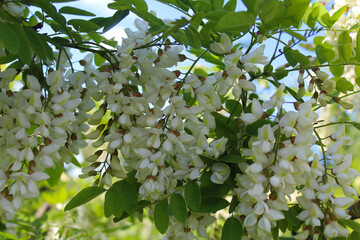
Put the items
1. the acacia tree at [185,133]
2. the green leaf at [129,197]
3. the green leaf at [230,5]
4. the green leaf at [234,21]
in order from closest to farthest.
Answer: the green leaf at [234,21], the acacia tree at [185,133], the green leaf at [129,197], the green leaf at [230,5]

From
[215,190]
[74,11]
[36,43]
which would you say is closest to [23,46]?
[36,43]

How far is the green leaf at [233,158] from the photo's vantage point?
0.73 metres

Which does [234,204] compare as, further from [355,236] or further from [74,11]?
[74,11]

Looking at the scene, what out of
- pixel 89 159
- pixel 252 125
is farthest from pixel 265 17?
pixel 89 159

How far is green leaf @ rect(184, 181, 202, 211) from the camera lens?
2.44 feet

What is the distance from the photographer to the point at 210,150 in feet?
2.49

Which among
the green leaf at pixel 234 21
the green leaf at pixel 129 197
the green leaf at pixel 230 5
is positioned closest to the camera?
the green leaf at pixel 234 21

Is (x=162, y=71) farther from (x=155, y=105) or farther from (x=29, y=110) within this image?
(x=29, y=110)

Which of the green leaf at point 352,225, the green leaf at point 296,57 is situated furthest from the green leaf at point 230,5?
the green leaf at point 352,225

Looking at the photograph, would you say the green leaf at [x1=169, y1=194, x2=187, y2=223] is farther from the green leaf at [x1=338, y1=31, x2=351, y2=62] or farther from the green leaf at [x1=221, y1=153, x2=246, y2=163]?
the green leaf at [x1=338, y1=31, x2=351, y2=62]

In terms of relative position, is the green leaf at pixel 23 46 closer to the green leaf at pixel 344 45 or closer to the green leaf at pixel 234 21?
the green leaf at pixel 234 21

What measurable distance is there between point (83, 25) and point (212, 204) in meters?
0.44

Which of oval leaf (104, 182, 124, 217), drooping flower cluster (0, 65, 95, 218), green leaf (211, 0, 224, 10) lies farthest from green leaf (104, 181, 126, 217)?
green leaf (211, 0, 224, 10)

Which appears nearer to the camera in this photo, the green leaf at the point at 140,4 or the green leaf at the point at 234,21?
the green leaf at the point at 234,21
